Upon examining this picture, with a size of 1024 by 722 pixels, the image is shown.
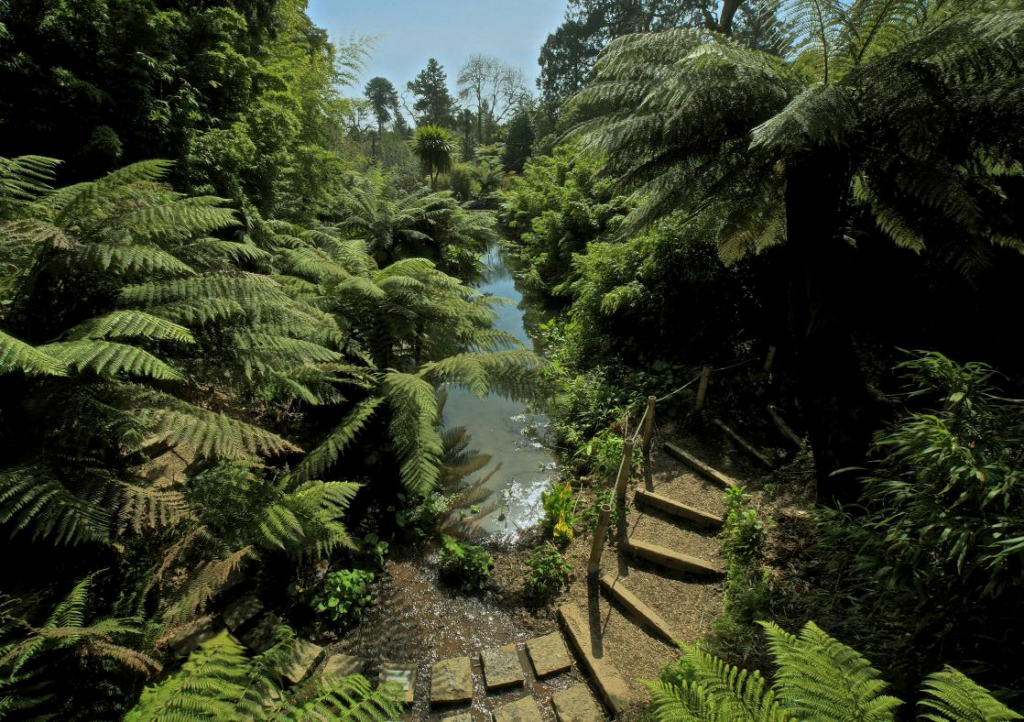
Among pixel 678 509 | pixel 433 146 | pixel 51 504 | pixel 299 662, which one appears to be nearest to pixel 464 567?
pixel 299 662

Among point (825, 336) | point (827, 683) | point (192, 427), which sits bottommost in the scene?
point (827, 683)

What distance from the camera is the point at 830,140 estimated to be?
2.17 m

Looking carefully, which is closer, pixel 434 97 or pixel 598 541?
pixel 598 541

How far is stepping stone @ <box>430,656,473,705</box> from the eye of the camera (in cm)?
242

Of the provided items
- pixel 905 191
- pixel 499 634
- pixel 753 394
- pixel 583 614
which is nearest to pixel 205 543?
pixel 499 634

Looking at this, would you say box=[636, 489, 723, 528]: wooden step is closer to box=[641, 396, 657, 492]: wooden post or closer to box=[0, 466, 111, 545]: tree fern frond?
box=[641, 396, 657, 492]: wooden post

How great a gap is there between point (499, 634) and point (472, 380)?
1698 mm

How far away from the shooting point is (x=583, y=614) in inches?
115

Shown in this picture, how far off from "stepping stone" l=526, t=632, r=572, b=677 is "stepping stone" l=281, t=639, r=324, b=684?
1240 mm

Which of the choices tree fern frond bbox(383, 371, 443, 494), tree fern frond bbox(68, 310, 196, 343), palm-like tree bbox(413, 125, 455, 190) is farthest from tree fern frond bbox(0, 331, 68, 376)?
palm-like tree bbox(413, 125, 455, 190)

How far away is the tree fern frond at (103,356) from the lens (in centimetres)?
153

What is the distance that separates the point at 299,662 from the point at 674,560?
238 cm

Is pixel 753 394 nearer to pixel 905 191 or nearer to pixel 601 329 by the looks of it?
pixel 601 329

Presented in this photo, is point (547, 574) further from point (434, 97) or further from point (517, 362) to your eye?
point (434, 97)
